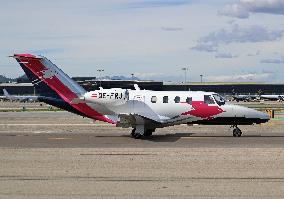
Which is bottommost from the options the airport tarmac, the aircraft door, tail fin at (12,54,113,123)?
the airport tarmac

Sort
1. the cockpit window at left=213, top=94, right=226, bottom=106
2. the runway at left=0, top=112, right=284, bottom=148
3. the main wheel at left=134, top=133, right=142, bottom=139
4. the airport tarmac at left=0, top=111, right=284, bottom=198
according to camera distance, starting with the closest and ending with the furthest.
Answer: the airport tarmac at left=0, top=111, right=284, bottom=198 → the runway at left=0, top=112, right=284, bottom=148 → the main wheel at left=134, top=133, right=142, bottom=139 → the cockpit window at left=213, top=94, right=226, bottom=106

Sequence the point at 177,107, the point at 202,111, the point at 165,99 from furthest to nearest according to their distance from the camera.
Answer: the point at 165,99 < the point at 177,107 < the point at 202,111

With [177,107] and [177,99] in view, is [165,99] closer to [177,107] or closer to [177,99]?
[177,99]

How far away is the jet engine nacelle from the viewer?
2812cm

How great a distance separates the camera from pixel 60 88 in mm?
28688

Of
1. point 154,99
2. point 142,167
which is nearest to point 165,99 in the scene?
point 154,99

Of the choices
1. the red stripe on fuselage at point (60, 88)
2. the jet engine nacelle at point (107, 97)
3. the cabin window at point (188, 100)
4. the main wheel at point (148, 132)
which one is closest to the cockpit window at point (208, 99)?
the cabin window at point (188, 100)

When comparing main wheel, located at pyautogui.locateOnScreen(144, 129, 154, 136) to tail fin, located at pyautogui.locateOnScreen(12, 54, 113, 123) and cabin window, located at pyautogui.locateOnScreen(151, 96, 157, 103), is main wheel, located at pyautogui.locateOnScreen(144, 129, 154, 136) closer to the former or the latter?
cabin window, located at pyautogui.locateOnScreen(151, 96, 157, 103)

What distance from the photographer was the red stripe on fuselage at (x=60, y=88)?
28328 mm

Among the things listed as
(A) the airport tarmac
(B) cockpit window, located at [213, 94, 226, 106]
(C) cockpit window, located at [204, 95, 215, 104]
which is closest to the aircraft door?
(A) the airport tarmac

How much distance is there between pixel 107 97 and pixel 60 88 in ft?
8.92

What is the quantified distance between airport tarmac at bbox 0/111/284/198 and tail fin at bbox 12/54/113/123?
10.8 feet

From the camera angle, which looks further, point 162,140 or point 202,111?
point 202,111

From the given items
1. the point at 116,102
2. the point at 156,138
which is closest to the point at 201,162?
the point at 156,138
